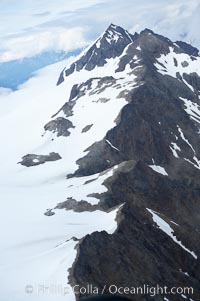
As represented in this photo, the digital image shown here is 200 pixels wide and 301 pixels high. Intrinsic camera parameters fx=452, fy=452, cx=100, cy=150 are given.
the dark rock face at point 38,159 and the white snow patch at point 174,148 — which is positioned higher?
the dark rock face at point 38,159

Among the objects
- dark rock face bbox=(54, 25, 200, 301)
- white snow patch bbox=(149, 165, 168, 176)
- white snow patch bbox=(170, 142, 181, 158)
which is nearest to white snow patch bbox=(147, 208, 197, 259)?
dark rock face bbox=(54, 25, 200, 301)

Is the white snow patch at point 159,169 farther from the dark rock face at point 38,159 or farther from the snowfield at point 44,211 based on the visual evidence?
the dark rock face at point 38,159

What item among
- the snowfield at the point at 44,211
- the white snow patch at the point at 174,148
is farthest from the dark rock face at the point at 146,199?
Answer: the snowfield at the point at 44,211

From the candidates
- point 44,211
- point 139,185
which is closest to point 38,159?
point 139,185

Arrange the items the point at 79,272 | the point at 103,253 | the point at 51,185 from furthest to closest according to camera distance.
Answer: the point at 51,185 < the point at 103,253 < the point at 79,272

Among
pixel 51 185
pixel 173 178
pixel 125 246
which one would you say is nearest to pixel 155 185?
pixel 173 178

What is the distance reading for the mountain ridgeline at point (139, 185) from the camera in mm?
73875

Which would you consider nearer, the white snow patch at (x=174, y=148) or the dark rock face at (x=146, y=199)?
the dark rock face at (x=146, y=199)

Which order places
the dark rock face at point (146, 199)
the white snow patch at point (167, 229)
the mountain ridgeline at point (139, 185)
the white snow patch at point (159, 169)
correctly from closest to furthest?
the dark rock face at point (146, 199)
the mountain ridgeline at point (139, 185)
the white snow patch at point (167, 229)
the white snow patch at point (159, 169)

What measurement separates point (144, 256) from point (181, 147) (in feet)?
317

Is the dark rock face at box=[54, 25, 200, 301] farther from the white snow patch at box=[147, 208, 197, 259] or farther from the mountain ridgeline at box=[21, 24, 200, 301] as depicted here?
the white snow patch at box=[147, 208, 197, 259]

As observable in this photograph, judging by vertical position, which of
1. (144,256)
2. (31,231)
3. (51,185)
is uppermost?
(51,185)

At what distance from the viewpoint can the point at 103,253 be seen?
2911 inches

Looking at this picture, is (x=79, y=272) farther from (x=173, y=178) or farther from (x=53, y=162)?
(x=53, y=162)
